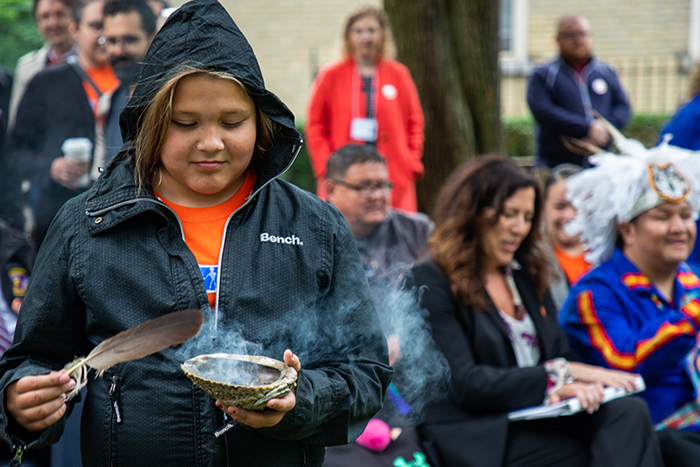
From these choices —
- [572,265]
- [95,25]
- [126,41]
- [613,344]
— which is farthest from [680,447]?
[95,25]

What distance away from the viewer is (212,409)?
173 centimetres

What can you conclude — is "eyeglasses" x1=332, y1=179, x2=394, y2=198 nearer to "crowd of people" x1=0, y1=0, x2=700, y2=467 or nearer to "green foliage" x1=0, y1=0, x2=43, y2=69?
"crowd of people" x1=0, y1=0, x2=700, y2=467

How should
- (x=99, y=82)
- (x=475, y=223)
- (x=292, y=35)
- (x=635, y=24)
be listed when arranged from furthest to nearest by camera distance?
1. (x=292, y=35)
2. (x=635, y=24)
3. (x=99, y=82)
4. (x=475, y=223)

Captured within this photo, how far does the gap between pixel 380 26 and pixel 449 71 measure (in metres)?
1.41

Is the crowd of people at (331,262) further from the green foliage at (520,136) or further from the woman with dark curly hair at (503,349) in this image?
the green foliage at (520,136)

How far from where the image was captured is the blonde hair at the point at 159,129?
1722 millimetres

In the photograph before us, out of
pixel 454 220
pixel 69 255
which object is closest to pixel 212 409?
pixel 69 255

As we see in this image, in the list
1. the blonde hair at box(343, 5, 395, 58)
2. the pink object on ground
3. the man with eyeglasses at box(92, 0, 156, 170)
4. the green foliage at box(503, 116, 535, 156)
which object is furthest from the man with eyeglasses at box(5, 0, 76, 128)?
the green foliage at box(503, 116, 535, 156)

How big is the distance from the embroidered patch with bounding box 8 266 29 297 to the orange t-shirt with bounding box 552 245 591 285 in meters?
3.26

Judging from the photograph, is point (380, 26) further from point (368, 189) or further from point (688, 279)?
point (688, 279)

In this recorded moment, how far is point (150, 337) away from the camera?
62.0 inches

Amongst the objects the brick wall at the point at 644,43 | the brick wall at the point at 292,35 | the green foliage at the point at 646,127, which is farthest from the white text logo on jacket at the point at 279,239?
the brick wall at the point at 644,43

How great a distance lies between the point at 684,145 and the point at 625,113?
5.85 feet

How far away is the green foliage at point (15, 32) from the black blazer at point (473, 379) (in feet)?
17.0
